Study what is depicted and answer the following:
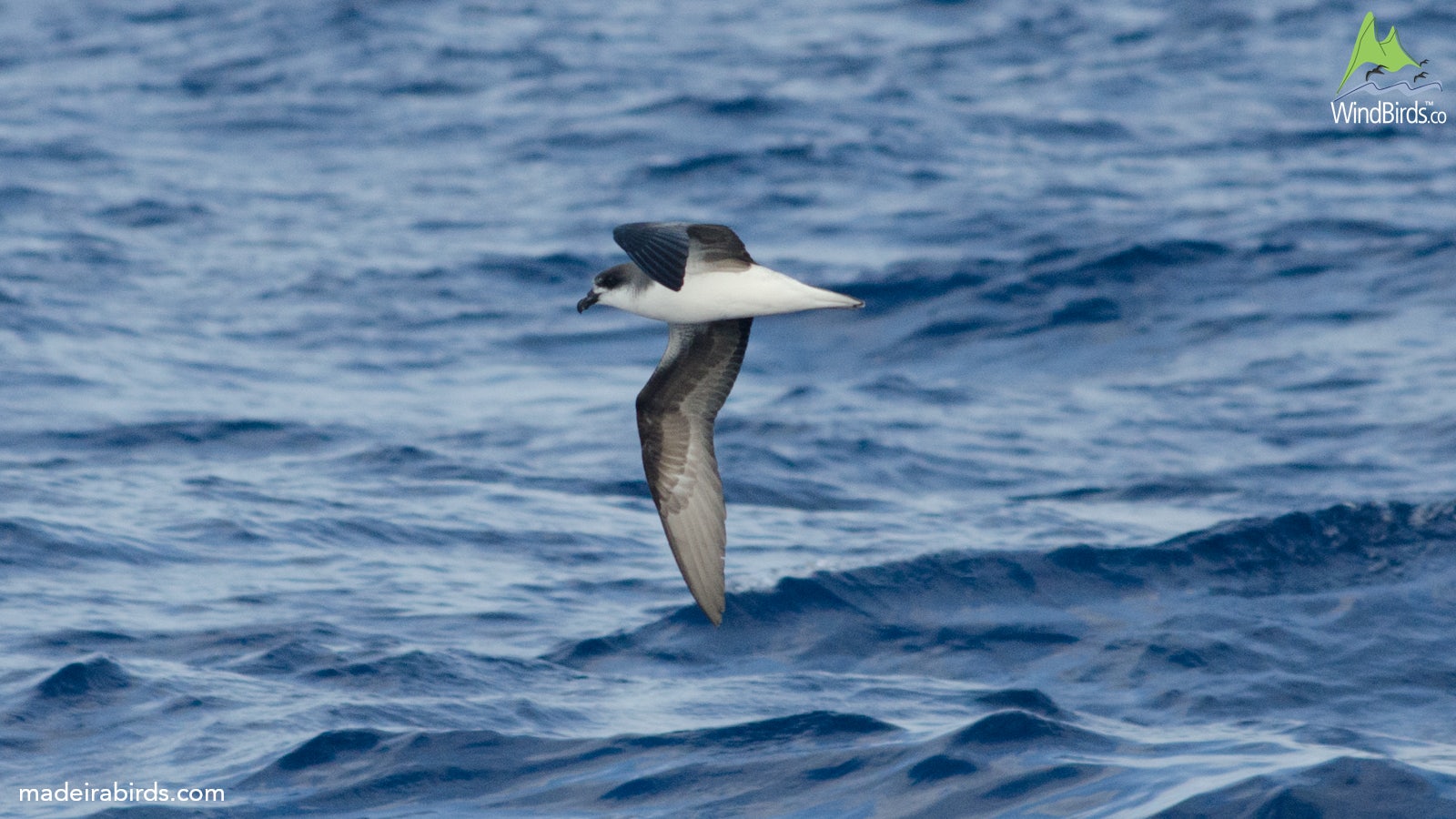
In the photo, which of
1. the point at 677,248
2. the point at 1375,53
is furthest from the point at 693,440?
the point at 1375,53

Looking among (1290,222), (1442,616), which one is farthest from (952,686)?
(1290,222)

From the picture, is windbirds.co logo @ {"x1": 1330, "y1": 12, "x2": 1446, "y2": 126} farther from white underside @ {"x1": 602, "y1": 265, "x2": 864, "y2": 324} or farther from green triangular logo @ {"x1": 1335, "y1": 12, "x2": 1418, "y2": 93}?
white underside @ {"x1": 602, "y1": 265, "x2": 864, "y2": 324}

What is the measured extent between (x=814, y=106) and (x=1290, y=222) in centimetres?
653

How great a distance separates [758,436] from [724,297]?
20.3ft

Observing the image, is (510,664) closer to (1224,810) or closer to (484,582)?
(484,582)

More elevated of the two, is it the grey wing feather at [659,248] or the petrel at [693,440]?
the grey wing feather at [659,248]

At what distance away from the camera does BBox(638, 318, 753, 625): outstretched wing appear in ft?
26.8

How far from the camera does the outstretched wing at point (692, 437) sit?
8172 mm

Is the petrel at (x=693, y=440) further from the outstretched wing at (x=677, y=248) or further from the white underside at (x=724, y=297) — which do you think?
the outstretched wing at (x=677, y=248)

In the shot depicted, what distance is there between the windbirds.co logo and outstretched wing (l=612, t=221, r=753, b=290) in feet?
50.9

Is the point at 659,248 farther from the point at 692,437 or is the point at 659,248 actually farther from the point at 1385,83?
the point at 1385,83

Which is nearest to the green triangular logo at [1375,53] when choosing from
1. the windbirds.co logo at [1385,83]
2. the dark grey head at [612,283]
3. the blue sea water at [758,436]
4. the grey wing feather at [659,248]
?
the windbirds.co logo at [1385,83]

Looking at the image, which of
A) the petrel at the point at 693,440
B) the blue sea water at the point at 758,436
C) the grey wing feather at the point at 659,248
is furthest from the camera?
the blue sea water at the point at 758,436

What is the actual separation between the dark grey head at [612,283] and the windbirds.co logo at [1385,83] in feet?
50.8
